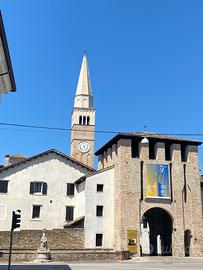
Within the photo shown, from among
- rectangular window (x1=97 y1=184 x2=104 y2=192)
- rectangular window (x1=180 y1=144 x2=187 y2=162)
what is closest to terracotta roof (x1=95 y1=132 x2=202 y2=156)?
rectangular window (x1=180 y1=144 x2=187 y2=162)

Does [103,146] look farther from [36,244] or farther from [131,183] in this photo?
[36,244]

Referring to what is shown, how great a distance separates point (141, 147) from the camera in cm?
4394

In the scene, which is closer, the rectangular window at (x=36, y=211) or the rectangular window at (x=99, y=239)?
the rectangular window at (x=99, y=239)

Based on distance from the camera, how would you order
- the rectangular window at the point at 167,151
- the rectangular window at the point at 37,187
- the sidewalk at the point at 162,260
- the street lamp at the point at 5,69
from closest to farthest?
1. the street lamp at the point at 5,69
2. the sidewalk at the point at 162,260
3. the rectangular window at the point at 167,151
4. the rectangular window at the point at 37,187

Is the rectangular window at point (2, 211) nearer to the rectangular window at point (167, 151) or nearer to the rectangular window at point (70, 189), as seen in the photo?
the rectangular window at point (70, 189)

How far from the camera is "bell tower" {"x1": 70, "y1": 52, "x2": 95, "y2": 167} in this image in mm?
82688

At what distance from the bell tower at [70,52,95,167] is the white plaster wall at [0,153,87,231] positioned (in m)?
32.0

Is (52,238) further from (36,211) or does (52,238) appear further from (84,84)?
(84,84)

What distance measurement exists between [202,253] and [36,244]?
17.8 meters

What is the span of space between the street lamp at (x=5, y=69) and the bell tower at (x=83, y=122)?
226 feet

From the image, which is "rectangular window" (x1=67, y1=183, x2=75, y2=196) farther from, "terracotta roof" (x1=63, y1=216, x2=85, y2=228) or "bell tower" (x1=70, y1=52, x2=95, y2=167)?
"bell tower" (x1=70, y1=52, x2=95, y2=167)

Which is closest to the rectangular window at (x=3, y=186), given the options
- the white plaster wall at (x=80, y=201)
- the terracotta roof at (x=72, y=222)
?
the terracotta roof at (x=72, y=222)

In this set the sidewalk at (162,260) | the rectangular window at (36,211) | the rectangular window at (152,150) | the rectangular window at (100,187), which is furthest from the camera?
the rectangular window at (36,211)

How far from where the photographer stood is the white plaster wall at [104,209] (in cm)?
4216
